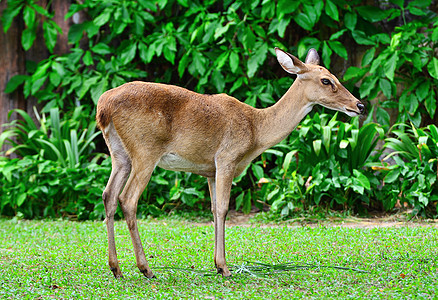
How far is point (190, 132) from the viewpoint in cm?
468

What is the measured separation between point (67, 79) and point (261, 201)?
3721 millimetres

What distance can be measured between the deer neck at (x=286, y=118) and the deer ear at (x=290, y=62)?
0.34ft

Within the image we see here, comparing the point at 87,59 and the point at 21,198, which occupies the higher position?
the point at 87,59

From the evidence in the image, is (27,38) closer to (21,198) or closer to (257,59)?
(21,198)

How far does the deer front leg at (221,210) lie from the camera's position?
458 centimetres

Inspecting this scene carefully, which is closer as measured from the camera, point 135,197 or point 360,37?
point 135,197

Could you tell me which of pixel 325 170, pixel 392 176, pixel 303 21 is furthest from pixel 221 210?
pixel 303 21

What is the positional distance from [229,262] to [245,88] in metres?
4.40

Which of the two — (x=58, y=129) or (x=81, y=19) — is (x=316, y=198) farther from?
(x=81, y=19)

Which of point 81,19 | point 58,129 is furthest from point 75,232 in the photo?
point 81,19

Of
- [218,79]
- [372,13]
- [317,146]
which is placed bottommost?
[317,146]

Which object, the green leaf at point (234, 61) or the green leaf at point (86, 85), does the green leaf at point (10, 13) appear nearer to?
the green leaf at point (86, 85)

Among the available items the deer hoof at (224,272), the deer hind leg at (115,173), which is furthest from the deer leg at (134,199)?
the deer hoof at (224,272)

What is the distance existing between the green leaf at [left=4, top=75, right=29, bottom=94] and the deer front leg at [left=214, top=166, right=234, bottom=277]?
19.4 ft
